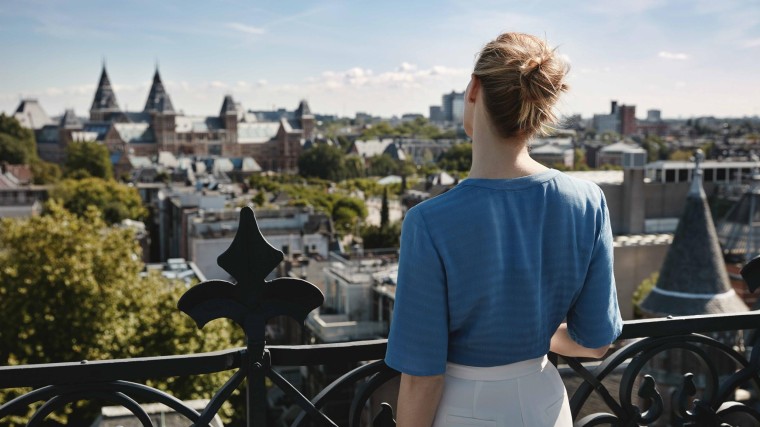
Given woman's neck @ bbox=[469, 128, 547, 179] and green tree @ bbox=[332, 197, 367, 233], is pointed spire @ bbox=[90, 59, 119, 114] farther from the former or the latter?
woman's neck @ bbox=[469, 128, 547, 179]

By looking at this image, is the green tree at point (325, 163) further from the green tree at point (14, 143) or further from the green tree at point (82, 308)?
the green tree at point (82, 308)

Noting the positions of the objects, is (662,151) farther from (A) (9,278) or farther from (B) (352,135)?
(A) (9,278)

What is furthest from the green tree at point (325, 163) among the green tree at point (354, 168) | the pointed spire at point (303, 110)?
the pointed spire at point (303, 110)

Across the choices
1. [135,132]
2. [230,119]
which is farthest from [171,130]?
[230,119]

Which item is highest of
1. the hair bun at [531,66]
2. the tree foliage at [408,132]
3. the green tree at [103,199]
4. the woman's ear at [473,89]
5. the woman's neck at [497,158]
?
the tree foliage at [408,132]

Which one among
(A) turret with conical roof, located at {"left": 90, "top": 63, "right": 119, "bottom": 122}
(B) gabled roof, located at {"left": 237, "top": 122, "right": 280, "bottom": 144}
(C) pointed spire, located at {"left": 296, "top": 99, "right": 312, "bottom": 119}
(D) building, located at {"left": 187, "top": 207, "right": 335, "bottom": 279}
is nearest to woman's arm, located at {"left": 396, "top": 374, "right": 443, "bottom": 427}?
(D) building, located at {"left": 187, "top": 207, "right": 335, "bottom": 279}

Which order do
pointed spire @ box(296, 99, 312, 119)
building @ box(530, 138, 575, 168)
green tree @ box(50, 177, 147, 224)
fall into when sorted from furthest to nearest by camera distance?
pointed spire @ box(296, 99, 312, 119)
building @ box(530, 138, 575, 168)
green tree @ box(50, 177, 147, 224)

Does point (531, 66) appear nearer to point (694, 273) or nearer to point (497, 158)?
point (497, 158)

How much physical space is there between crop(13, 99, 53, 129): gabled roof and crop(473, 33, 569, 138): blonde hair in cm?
13176

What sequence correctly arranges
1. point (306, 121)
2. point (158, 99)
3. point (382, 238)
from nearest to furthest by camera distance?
point (382, 238) < point (158, 99) < point (306, 121)

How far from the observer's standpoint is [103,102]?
4727 inches

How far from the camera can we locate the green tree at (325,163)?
103938mm

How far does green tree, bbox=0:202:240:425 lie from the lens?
57.5 ft

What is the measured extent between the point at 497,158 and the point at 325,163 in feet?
336
